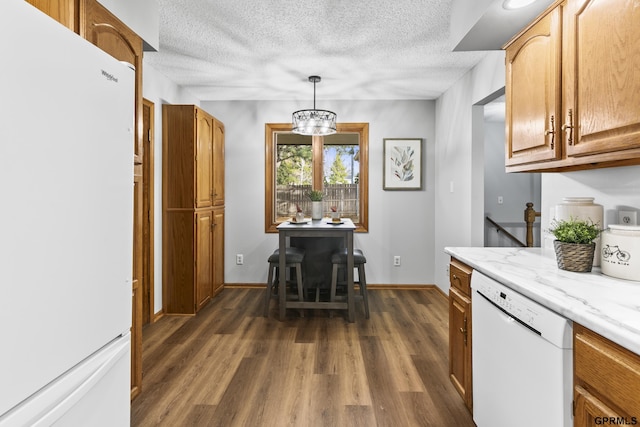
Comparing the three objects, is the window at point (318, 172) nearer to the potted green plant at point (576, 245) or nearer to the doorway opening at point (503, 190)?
the doorway opening at point (503, 190)

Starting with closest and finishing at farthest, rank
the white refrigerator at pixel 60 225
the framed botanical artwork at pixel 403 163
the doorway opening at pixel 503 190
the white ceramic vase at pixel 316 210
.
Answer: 1. the white refrigerator at pixel 60 225
2. the white ceramic vase at pixel 316 210
3. the framed botanical artwork at pixel 403 163
4. the doorway opening at pixel 503 190

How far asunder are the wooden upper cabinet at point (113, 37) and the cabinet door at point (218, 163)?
2203 millimetres

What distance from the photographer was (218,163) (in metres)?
4.50

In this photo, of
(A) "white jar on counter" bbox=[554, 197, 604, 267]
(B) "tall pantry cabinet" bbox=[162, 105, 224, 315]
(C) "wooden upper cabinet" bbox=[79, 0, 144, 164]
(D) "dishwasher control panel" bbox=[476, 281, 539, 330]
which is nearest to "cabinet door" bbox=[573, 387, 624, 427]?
(D) "dishwasher control panel" bbox=[476, 281, 539, 330]

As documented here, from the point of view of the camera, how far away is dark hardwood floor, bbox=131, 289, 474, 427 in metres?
2.03

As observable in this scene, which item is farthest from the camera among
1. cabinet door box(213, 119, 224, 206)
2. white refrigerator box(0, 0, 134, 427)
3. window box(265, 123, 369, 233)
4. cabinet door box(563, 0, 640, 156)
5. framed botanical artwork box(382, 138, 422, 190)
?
window box(265, 123, 369, 233)

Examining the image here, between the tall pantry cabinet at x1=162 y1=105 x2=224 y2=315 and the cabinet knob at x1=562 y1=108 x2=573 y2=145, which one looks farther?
the tall pantry cabinet at x1=162 y1=105 x2=224 y2=315

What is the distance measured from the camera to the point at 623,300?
115 centimetres

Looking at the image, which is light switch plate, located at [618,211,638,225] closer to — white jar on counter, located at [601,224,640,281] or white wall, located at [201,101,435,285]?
white jar on counter, located at [601,224,640,281]

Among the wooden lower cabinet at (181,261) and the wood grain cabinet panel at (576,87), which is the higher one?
the wood grain cabinet panel at (576,87)

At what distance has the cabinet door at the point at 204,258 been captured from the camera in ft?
12.5

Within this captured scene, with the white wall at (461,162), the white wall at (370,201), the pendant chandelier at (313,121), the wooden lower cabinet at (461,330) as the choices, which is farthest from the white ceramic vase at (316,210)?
the wooden lower cabinet at (461,330)

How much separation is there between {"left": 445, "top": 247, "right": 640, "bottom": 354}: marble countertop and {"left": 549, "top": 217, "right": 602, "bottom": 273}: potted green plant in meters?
0.04

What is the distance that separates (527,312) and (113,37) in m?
2.21
